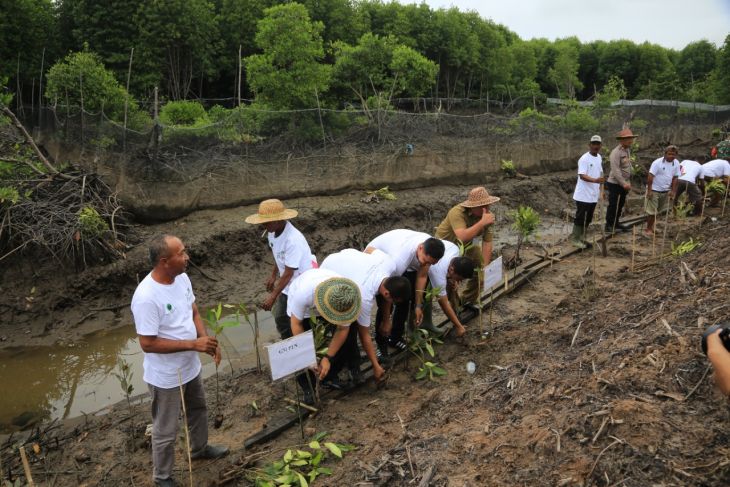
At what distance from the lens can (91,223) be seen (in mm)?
7430

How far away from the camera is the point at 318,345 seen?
439cm

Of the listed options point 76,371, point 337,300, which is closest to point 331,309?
point 337,300

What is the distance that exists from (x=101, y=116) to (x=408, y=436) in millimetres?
9430

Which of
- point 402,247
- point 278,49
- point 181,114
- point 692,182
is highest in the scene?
point 278,49

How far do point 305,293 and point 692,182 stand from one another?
8.95m

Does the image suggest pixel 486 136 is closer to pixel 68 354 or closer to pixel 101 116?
pixel 101 116

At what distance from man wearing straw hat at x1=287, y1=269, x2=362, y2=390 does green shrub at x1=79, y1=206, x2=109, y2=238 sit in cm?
476

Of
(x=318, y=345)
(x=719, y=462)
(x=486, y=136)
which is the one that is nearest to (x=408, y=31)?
(x=486, y=136)

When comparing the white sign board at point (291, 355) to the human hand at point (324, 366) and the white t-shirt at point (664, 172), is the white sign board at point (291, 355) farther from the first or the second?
the white t-shirt at point (664, 172)

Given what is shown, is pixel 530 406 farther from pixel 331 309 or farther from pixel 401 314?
pixel 401 314

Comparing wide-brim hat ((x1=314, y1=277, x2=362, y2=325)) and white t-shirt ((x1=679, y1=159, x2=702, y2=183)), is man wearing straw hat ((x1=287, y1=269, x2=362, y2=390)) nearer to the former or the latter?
wide-brim hat ((x1=314, y1=277, x2=362, y2=325))

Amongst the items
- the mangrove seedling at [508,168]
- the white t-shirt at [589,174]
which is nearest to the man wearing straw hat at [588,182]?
the white t-shirt at [589,174]

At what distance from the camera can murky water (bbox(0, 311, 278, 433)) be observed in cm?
532

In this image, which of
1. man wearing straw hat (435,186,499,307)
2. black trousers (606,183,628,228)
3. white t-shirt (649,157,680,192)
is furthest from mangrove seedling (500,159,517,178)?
man wearing straw hat (435,186,499,307)
